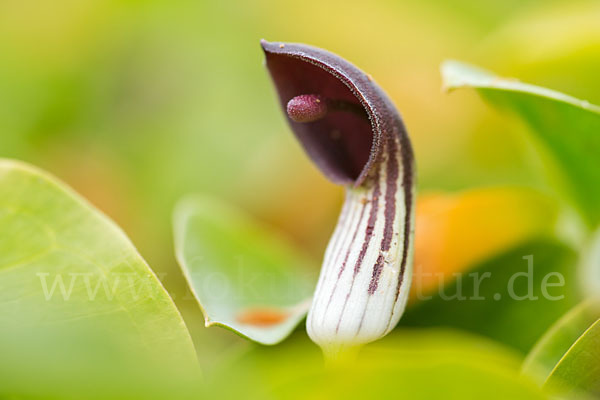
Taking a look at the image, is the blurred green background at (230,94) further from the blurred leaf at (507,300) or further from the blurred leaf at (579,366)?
the blurred leaf at (579,366)

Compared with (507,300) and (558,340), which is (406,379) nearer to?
(558,340)

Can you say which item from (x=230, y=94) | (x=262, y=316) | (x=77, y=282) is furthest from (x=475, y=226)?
(x=230, y=94)

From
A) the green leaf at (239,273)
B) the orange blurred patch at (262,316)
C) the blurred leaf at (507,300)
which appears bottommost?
the orange blurred patch at (262,316)

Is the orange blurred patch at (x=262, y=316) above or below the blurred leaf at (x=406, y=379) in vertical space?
below

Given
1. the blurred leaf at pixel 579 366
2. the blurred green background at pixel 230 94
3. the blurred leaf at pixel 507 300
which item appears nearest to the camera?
the blurred leaf at pixel 579 366

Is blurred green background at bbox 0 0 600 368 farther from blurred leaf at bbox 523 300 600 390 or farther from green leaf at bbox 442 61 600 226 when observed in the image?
blurred leaf at bbox 523 300 600 390

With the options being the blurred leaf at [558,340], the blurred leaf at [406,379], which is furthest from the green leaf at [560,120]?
the blurred leaf at [406,379]
